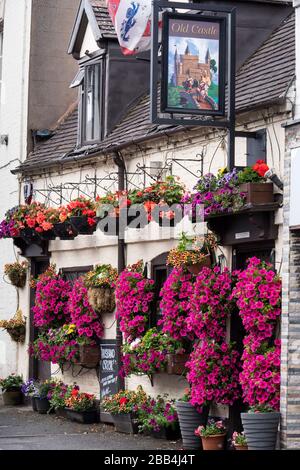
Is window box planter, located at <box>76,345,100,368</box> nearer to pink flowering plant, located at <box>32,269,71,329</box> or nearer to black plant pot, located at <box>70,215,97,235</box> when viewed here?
pink flowering plant, located at <box>32,269,71,329</box>

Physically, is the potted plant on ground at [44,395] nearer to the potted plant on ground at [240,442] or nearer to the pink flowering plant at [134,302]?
the pink flowering plant at [134,302]

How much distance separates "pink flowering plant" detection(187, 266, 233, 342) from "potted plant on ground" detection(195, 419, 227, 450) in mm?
1133

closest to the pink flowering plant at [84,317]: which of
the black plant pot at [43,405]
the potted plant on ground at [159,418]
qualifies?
the black plant pot at [43,405]

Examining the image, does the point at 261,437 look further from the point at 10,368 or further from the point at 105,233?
the point at 10,368

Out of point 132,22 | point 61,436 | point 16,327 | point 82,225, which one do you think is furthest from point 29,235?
point 132,22

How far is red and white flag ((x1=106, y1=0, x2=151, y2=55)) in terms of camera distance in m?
17.7

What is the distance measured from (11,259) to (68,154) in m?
3.06

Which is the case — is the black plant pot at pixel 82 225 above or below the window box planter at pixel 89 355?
above

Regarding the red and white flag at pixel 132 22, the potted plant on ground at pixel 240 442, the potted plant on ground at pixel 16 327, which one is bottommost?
the potted plant on ground at pixel 240 442

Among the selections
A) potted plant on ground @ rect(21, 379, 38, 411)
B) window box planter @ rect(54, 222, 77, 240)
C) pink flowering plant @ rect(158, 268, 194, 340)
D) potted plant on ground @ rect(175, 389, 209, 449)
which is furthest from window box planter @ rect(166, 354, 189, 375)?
potted plant on ground @ rect(21, 379, 38, 411)

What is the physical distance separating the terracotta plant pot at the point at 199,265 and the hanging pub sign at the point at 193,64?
6.79ft

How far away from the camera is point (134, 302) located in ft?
58.7

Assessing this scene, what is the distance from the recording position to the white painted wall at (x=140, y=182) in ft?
50.5
